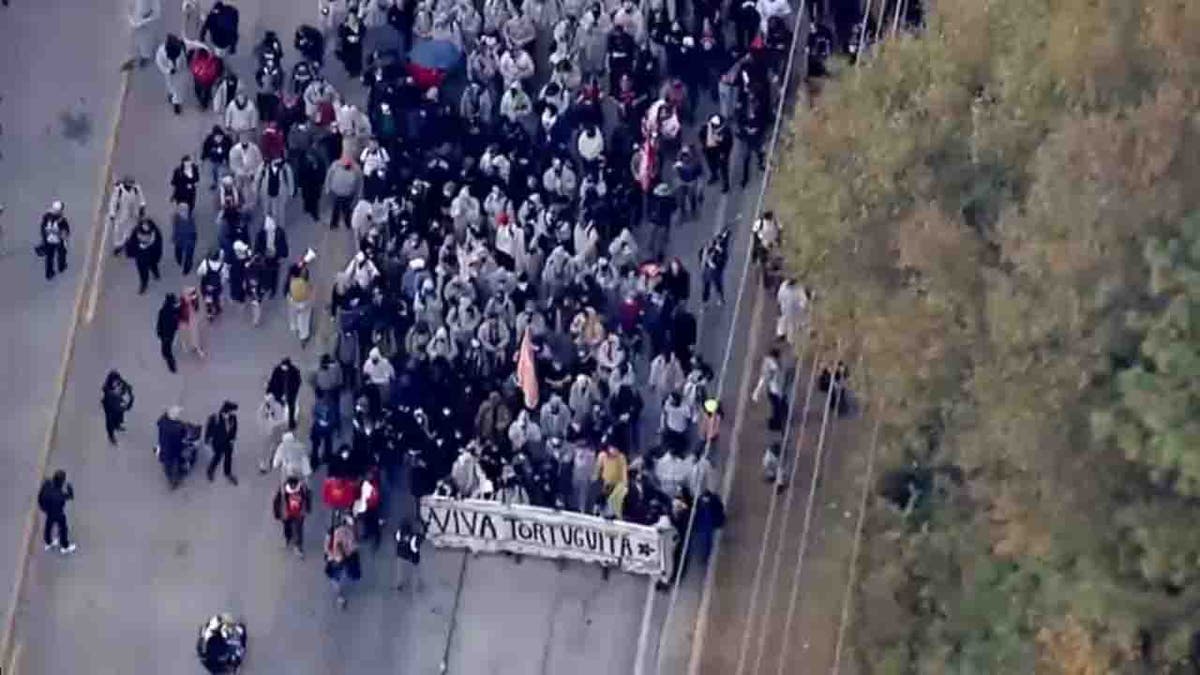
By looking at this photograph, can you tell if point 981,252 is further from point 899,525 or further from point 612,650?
point 612,650

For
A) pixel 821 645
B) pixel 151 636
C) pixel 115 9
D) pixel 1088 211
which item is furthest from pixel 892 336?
pixel 115 9

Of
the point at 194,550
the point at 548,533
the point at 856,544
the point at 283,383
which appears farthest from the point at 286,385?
the point at 856,544

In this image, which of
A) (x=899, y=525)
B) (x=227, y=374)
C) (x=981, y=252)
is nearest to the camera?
(x=981, y=252)

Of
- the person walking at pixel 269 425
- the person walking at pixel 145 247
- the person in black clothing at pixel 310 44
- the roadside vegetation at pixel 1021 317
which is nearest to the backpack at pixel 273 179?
the person walking at pixel 145 247

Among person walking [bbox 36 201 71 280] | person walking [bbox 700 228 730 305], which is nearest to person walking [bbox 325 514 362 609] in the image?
person walking [bbox 700 228 730 305]

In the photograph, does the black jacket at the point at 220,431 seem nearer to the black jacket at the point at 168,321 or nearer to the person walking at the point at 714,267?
the black jacket at the point at 168,321

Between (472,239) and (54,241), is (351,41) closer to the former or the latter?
(54,241)
